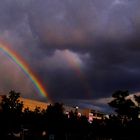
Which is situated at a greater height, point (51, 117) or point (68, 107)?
point (68, 107)

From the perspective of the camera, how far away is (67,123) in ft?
207

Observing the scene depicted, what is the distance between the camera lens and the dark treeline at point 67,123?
55.0 m

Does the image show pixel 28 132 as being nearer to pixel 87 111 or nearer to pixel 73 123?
pixel 73 123

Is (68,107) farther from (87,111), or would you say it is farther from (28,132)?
(28,132)

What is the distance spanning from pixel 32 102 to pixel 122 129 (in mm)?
72180

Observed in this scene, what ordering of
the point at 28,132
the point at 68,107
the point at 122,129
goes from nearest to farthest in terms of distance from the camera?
1. the point at 122,129
2. the point at 28,132
3. the point at 68,107

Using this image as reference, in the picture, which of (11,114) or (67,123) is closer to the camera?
(11,114)

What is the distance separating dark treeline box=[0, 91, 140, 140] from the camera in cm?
5500

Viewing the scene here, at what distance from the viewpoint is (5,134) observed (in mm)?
56688

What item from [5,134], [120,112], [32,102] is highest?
[32,102]

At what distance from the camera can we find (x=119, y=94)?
58906 mm

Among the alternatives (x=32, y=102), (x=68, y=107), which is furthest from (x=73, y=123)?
(x=68, y=107)

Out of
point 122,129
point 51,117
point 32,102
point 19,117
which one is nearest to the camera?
point 122,129

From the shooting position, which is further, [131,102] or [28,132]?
[28,132]
